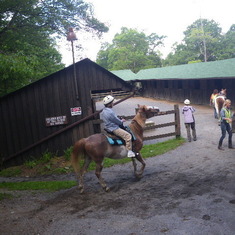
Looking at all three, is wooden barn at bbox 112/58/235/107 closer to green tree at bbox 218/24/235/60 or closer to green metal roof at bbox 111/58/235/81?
green metal roof at bbox 111/58/235/81

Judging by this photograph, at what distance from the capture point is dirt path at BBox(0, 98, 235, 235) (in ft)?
15.8

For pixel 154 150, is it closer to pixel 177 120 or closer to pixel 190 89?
pixel 177 120

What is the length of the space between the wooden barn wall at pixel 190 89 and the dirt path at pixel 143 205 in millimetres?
14760

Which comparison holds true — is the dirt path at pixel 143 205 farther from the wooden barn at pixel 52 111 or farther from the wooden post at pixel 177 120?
the wooden post at pixel 177 120

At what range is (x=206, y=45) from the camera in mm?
48000

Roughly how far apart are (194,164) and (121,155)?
8.65 ft

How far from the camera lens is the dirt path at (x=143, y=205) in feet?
15.8

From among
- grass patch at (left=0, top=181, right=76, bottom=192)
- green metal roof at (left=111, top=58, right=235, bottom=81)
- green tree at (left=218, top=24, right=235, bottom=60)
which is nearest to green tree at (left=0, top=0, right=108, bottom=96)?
grass patch at (left=0, top=181, right=76, bottom=192)

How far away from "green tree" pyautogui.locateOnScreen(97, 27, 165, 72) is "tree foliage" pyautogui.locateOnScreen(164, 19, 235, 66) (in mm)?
5104

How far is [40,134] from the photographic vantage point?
36.1 ft

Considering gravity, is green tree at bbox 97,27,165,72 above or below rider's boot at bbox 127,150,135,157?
above

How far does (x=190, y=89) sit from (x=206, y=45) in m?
25.0

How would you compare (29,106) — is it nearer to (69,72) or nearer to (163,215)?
(69,72)

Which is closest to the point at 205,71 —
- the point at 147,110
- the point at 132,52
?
the point at 147,110
